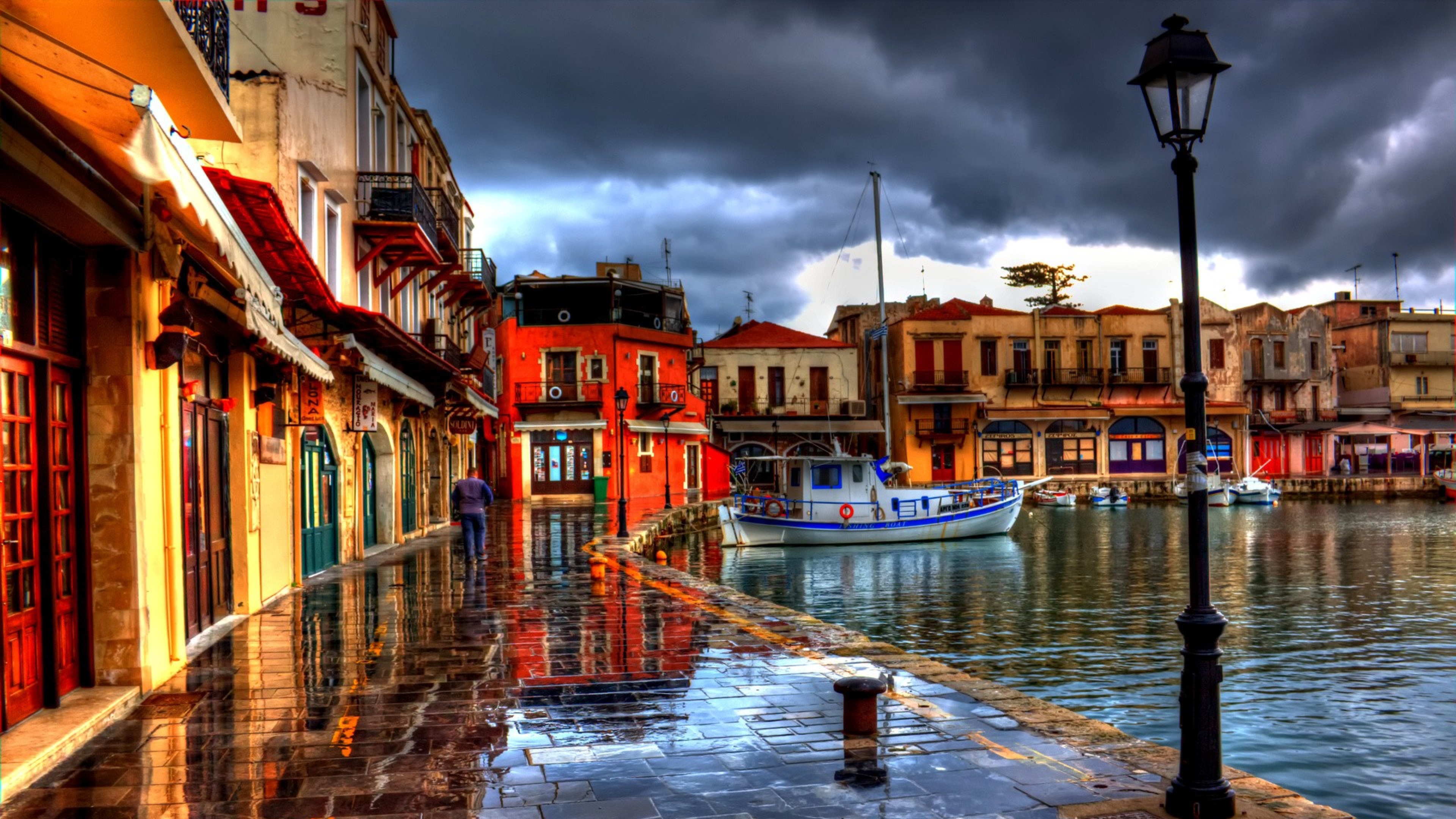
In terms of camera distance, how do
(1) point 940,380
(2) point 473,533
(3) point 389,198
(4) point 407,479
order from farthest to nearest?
(1) point 940,380 < (4) point 407,479 < (3) point 389,198 < (2) point 473,533

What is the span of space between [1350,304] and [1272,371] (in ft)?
48.0

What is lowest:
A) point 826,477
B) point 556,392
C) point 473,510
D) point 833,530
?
point 833,530

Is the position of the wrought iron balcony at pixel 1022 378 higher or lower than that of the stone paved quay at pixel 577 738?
higher

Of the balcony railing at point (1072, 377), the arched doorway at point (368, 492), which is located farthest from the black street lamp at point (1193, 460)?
the balcony railing at point (1072, 377)

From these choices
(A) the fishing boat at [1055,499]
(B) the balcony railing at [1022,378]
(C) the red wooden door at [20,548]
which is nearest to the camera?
(C) the red wooden door at [20,548]

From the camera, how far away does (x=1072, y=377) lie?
183 ft

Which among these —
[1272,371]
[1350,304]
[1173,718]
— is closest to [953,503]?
[1173,718]

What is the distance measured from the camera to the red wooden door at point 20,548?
20.1 feet

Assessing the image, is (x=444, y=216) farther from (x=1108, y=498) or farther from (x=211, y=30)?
(x=1108, y=498)

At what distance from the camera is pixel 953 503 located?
1299 inches

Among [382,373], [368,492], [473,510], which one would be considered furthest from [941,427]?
[382,373]

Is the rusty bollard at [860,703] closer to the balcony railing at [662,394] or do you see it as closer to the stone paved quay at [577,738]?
the stone paved quay at [577,738]

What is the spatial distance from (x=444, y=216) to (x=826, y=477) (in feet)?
41.1

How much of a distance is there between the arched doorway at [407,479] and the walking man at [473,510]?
15.9 ft
